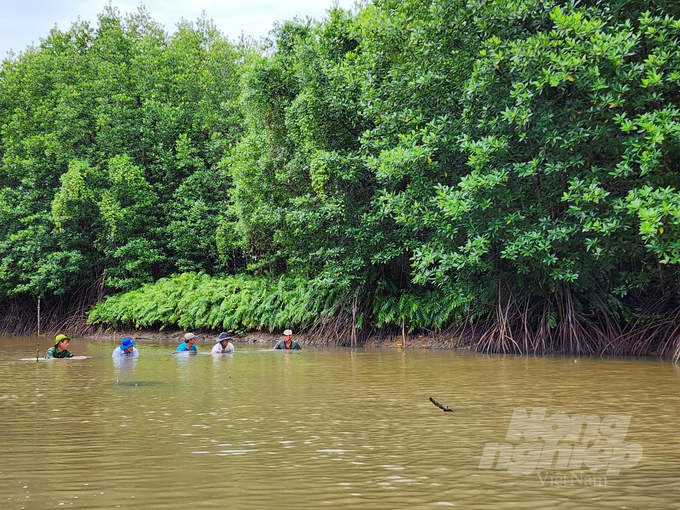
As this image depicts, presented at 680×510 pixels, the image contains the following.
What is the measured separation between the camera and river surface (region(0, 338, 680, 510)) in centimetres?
496

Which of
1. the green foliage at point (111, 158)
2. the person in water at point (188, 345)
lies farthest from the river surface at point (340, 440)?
the green foliage at point (111, 158)

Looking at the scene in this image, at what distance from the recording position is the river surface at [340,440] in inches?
195

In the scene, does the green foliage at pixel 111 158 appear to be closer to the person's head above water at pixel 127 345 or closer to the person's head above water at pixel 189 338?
the person's head above water at pixel 189 338

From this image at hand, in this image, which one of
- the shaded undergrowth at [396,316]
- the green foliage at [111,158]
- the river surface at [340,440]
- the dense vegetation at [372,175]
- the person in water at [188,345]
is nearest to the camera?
the river surface at [340,440]

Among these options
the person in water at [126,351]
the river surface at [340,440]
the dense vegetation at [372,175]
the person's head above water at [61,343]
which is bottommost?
the river surface at [340,440]

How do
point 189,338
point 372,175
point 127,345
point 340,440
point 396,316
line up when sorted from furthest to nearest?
1. point 372,175
2. point 396,316
3. point 189,338
4. point 127,345
5. point 340,440

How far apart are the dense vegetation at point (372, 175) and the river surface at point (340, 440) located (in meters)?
4.80

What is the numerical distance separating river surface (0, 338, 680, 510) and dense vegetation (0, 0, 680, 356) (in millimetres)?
4801

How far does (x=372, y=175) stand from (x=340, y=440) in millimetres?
17130

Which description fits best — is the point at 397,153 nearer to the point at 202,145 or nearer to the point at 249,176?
the point at 249,176

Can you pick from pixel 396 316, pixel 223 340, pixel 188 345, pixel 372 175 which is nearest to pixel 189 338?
pixel 188 345

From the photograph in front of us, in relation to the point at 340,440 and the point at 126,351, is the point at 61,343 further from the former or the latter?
the point at 340,440

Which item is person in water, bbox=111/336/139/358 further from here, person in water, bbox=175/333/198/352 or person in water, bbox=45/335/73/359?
person in water, bbox=175/333/198/352

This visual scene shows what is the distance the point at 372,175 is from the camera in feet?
77.2
